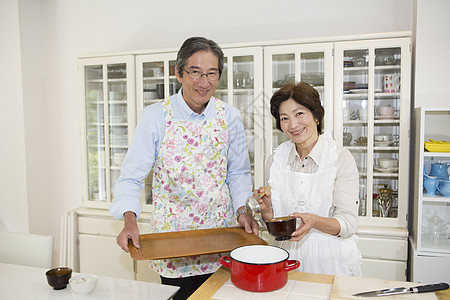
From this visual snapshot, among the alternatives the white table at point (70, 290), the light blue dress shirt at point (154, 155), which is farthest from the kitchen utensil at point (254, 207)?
the white table at point (70, 290)

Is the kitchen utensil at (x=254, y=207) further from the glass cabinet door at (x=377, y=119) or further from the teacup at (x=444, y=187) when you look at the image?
the teacup at (x=444, y=187)

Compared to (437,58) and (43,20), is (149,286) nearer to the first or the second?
(437,58)

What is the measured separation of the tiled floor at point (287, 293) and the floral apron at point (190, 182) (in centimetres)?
65

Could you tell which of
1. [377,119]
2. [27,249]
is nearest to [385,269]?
[377,119]

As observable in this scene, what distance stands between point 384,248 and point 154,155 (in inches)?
70.8

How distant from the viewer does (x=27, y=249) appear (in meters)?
2.03

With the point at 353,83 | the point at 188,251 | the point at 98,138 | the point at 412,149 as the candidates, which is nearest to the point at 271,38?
the point at 353,83

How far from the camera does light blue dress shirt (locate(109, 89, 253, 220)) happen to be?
5.62 ft

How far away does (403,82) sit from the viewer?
2631 mm

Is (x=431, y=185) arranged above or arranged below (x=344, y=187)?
below

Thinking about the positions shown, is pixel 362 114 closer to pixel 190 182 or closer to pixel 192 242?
pixel 190 182

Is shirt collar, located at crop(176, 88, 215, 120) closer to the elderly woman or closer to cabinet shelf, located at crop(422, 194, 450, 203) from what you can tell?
the elderly woman

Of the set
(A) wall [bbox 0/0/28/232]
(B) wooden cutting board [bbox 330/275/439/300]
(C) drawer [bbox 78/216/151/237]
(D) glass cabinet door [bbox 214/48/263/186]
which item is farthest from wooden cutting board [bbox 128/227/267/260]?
(A) wall [bbox 0/0/28/232]

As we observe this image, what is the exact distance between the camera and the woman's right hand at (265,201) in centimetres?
158
